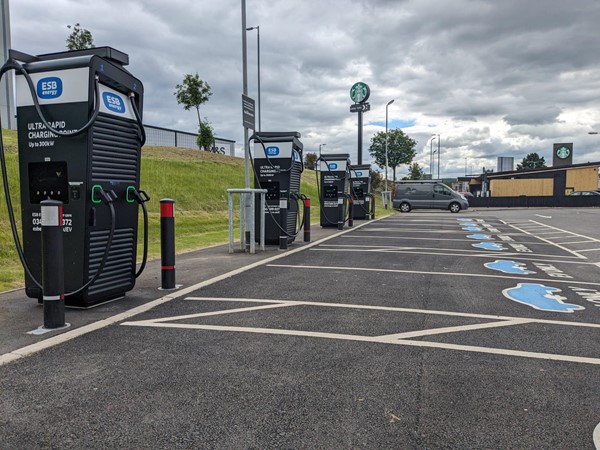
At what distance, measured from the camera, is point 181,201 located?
19031 millimetres

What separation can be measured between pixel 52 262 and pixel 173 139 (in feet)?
144

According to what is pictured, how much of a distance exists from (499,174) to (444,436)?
65.2 metres

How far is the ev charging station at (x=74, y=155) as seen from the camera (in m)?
4.51

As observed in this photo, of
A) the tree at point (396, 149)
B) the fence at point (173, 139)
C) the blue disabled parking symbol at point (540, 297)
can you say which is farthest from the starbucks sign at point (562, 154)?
the blue disabled parking symbol at point (540, 297)

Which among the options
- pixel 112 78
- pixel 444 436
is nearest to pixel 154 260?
pixel 112 78

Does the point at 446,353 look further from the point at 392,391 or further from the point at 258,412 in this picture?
the point at 258,412

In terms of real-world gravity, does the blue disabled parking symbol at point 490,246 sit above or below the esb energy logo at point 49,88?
below

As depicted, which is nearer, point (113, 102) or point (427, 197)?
point (113, 102)

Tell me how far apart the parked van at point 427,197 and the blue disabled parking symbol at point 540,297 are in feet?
84.7

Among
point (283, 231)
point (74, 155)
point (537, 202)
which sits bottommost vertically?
point (283, 231)

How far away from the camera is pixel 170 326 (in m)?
4.20

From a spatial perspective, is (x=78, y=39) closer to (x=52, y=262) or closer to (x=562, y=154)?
(x=52, y=262)

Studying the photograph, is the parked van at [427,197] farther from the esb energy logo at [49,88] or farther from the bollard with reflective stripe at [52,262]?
the bollard with reflective stripe at [52,262]

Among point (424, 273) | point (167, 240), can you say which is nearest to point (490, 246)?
point (424, 273)
